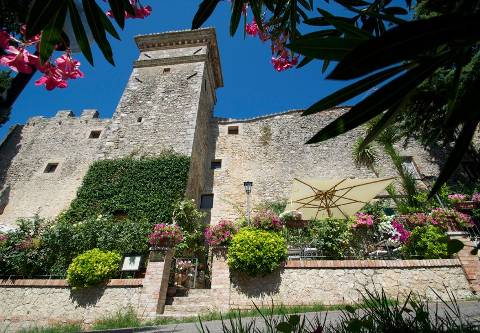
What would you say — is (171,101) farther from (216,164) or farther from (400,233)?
(400,233)

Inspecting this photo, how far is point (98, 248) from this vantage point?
6855 millimetres

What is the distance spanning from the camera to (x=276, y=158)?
45.8ft

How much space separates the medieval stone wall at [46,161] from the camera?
14.0 meters

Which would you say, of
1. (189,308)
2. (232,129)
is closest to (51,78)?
(189,308)

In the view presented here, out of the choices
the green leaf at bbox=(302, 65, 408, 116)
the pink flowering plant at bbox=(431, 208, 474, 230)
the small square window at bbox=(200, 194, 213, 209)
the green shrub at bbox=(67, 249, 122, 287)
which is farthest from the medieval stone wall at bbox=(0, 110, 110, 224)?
the green leaf at bbox=(302, 65, 408, 116)

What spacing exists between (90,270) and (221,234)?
105 inches

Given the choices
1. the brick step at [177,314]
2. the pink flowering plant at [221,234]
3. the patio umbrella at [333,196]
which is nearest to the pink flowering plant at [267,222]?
the pink flowering plant at [221,234]

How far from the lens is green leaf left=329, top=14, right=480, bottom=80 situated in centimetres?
61

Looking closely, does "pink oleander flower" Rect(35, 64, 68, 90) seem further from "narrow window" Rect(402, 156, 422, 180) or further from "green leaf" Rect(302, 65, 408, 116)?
"narrow window" Rect(402, 156, 422, 180)

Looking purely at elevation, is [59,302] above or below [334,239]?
below

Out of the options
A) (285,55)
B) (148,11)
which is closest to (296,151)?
(285,55)

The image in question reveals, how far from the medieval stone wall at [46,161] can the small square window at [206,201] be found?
6.42 meters

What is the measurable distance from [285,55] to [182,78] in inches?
461

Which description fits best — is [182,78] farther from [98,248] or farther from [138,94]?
[98,248]
